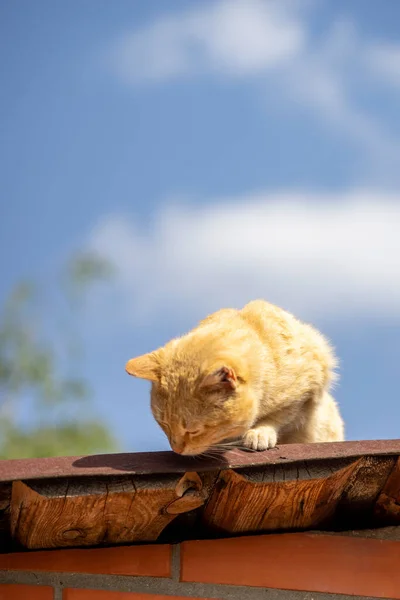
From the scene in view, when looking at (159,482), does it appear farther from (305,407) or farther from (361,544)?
(305,407)

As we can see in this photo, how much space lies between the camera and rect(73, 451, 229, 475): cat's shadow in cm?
196

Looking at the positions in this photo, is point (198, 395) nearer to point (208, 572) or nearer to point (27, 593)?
point (208, 572)

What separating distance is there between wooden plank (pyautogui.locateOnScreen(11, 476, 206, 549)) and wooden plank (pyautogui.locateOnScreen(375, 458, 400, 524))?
1.64 feet

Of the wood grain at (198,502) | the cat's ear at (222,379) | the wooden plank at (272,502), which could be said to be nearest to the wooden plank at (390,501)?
the wood grain at (198,502)

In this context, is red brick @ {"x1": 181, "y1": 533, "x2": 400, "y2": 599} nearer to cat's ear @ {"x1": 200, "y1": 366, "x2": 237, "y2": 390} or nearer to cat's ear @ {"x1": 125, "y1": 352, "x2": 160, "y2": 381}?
cat's ear @ {"x1": 200, "y1": 366, "x2": 237, "y2": 390}

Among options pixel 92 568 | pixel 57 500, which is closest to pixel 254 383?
pixel 92 568

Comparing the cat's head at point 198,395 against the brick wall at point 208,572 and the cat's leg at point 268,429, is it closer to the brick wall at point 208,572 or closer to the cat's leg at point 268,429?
the cat's leg at point 268,429

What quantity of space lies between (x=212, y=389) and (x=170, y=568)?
0.75m

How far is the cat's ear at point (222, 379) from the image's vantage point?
282 centimetres

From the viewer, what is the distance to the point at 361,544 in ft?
7.67

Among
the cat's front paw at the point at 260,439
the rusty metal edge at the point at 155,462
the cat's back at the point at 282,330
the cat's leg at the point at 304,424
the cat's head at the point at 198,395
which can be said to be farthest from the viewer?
the cat's back at the point at 282,330

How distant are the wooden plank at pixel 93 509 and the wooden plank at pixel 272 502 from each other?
0.08 meters

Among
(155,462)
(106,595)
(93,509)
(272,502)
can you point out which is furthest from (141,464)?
(106,595)

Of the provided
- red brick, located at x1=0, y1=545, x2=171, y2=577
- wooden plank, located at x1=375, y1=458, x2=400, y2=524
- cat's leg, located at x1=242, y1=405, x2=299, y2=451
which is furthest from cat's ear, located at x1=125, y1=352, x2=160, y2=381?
wooden plank, located at x1=375, y1=458, x2=400, y2=524
